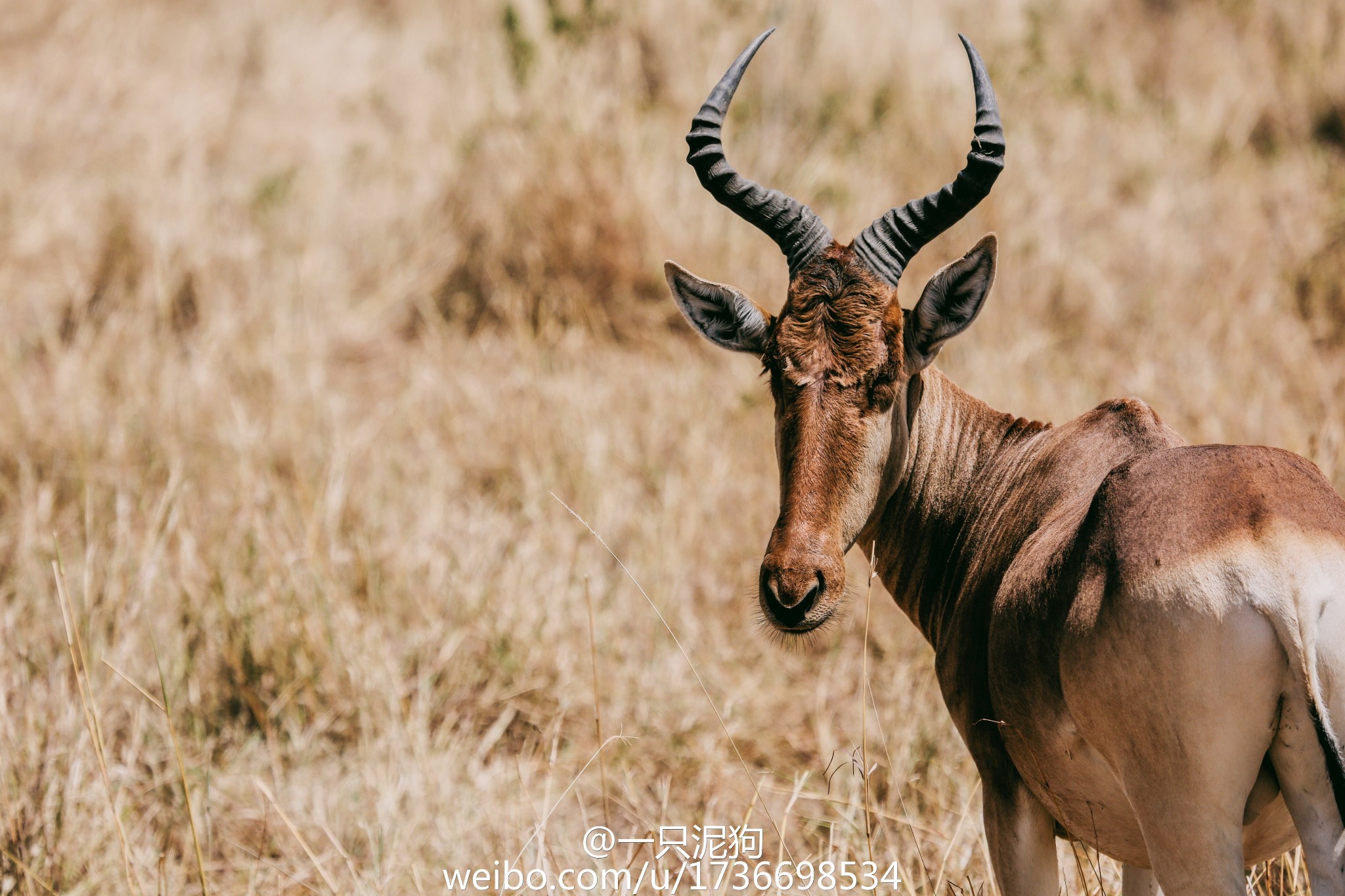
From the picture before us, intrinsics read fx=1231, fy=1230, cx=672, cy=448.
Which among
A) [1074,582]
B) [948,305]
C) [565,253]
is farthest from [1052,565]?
[565,253]

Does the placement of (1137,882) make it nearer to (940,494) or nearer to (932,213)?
(940,494)

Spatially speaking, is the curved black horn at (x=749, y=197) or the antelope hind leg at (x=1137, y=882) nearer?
the antelope hind leg at (x=1137, y=882)

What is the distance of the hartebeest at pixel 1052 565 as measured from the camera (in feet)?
7.58

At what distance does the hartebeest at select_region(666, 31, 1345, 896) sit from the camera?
7.58 feet

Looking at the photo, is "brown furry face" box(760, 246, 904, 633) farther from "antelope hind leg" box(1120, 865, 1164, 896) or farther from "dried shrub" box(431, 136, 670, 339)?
"dried shrub" box(431, 136, 670, 339)

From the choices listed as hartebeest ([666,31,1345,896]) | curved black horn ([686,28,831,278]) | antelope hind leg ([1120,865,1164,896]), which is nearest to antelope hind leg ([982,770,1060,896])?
hartebeest ([666,31,1345,896])

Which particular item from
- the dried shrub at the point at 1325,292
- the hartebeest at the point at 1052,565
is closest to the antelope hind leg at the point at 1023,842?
the hartebeest at the point at 1052,565

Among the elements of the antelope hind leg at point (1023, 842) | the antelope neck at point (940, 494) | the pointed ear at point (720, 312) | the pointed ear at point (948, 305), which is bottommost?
the antelope hind leg at point (1023, 842)

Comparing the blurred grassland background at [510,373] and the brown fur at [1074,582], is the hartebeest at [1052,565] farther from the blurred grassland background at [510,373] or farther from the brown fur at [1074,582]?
the blurred grassland background at [510,373]

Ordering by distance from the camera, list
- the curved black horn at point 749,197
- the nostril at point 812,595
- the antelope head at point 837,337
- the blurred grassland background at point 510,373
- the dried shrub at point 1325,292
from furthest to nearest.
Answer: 1. the dried shrub at point 1325,292
2. the blurred grassland background at point 510,373
3. the curved black horn at point 749,197
4. the antelope head at point 837,337
5. the nostril at point 812,595

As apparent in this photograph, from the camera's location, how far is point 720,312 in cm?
396

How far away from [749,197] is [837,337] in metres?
0.62

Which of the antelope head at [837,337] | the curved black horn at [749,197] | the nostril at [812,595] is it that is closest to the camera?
the nostril at [812,595]

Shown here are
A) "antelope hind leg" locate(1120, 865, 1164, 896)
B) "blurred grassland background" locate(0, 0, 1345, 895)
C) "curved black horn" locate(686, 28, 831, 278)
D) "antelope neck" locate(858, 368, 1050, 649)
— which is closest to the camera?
"antelope hind leg" locate(1120, 865, 1164, 896)
